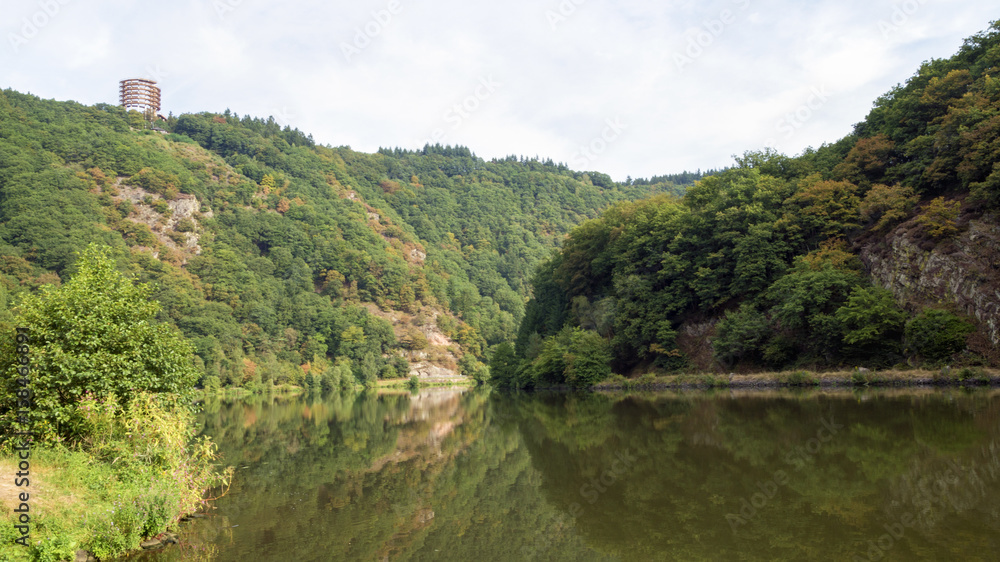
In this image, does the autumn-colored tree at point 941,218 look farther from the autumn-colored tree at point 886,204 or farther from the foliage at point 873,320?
the foliage at point 873,320

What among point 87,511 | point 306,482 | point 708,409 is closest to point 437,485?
point 306,482

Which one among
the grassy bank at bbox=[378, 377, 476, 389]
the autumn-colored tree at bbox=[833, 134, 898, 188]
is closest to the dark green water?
the autumn-colored tree at bbox=[833, 134, 898, 188]

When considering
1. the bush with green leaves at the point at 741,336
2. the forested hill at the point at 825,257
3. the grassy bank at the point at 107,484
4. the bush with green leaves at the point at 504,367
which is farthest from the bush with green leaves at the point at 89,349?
the bush with green leaves at the point at 504,367

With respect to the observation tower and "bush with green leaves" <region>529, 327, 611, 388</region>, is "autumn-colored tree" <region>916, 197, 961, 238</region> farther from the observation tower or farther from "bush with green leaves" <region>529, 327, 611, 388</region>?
the observation tower

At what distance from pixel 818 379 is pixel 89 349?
3982 centimetres

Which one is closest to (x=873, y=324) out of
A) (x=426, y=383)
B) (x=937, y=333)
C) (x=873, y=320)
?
(x=873, y=320)

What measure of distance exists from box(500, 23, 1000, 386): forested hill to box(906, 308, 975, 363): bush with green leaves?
0.27ft

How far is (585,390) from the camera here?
57219 millimetres

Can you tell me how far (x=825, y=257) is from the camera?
47125mm

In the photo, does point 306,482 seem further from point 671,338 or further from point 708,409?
point 671,338

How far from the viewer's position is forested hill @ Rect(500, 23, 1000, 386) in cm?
3797

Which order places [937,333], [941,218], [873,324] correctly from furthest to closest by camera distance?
[873,324]
[941,218]
[937,333]

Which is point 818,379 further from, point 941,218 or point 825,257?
point 941,218

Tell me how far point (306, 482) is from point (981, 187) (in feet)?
136
